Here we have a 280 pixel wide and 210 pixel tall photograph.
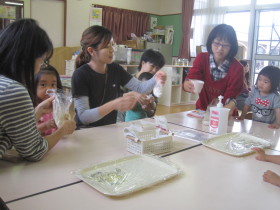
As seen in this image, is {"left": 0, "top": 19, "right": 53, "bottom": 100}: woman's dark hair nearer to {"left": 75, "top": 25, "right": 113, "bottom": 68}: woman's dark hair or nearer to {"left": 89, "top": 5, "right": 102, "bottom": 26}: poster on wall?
{"left": 75, "top": 25, "right": 113, "bottom": 68}: woman's dark hair

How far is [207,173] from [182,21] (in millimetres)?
6390

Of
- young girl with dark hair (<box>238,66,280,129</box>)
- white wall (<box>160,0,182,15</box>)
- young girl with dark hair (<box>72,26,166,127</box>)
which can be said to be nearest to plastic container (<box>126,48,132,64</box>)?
white wall (<box>160,0,182,15</box>)

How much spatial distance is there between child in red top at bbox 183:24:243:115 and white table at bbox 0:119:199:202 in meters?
0.73

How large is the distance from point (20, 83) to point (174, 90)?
545 centimetres

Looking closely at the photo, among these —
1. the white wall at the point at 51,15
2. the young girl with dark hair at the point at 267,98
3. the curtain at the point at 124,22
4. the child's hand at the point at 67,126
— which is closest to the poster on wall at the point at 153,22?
the curtain at the point at 124,22

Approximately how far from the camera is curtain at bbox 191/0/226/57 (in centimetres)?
637

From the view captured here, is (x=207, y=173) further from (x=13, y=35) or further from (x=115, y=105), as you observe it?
(x=13, y=35)

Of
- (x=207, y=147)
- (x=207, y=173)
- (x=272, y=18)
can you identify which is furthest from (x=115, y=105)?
(x=272, y=18)

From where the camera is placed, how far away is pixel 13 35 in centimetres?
98

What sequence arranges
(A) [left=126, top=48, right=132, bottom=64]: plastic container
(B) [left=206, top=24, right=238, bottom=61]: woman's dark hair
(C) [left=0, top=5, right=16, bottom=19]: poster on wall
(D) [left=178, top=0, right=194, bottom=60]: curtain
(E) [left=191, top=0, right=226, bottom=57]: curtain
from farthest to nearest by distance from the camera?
(D) [left=178, top=0, right=194, bottom=60]: curtain < (E) [left=191, top=0, right=226, bottom=57]: curtain < (A) [left=126, top=48, right=132, bottom=64]: plastic container < (C) [left=0, top=5, right=16, bottom=19]: poster on wall < (B) [left=206, top=24, right=238, bottom=61]: woman's dark hair

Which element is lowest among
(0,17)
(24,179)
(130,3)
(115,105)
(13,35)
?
(24,179)

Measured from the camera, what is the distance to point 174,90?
6.31m

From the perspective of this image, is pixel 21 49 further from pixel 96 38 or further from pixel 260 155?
pixel 260 155

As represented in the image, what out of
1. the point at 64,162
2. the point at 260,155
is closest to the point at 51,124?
the point at 64,162
